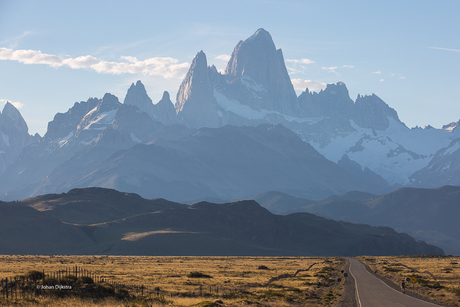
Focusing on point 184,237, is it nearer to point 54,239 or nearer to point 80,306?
point 54,239

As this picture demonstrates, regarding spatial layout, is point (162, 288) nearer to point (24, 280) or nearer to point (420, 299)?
point (24, 280)

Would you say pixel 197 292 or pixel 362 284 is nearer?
pixel 197 292

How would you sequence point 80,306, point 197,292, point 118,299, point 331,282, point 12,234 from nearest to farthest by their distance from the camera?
point 80,306 < point 118,299 < point 197,292 < point 331,282 < point 12,234

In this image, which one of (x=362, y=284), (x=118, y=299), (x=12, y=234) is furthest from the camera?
(x=12, y=234)

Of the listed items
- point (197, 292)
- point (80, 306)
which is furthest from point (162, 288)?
point (80, 306)

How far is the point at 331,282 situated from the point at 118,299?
33998 millimetres

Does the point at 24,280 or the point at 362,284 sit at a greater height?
the point at 24,280

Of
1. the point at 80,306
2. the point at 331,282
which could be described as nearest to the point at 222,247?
the point at 331,282

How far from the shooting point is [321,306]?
146 ft

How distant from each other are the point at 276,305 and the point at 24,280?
73.0ft

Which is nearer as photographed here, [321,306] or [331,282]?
[321,306]

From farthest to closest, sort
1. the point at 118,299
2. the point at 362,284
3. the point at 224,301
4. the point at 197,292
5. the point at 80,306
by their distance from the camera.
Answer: the point at 362,284 < the point at 197,292 < the point at 224,301 < the point at 118,299 < the point at 80,306

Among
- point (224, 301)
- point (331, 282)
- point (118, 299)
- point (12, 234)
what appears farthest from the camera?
point (12, 234)

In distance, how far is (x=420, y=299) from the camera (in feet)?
157
